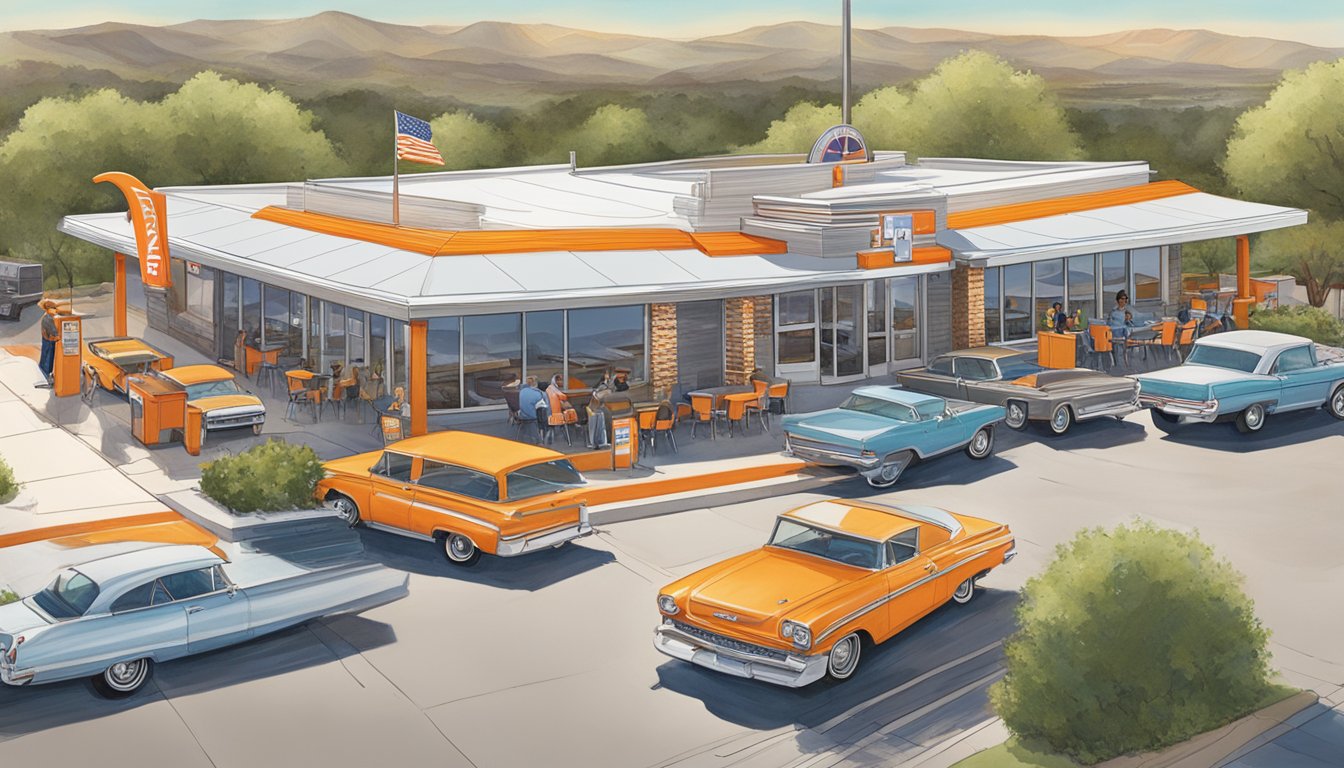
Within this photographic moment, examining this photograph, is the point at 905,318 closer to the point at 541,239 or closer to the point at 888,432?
the point at 541,239

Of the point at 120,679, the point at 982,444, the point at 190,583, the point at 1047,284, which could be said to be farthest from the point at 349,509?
the point at 1047,284

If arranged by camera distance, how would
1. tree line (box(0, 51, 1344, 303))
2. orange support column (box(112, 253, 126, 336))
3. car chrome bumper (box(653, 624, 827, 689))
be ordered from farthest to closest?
tree line (box(0, 51, 1344, 303)) → orange support column (box(112, 253, 126, 336)) → car chrome bumper (box(653, 624, 827, 689))

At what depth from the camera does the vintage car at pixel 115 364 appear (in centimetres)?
2919

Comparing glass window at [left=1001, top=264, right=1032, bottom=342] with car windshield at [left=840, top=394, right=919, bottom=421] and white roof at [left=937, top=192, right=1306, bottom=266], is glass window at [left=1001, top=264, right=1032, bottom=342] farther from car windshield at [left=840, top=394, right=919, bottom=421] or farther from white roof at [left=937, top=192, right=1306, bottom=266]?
car windshield at [left=840, top=394, right=919, bottom=421]

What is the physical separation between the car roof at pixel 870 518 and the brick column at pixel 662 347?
10.7m

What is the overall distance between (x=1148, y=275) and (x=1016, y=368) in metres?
10.5

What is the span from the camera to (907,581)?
16156 mm

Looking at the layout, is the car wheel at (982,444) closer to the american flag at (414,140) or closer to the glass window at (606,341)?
the glass window at (606,341)

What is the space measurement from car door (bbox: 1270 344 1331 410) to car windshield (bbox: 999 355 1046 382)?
4.17 meters

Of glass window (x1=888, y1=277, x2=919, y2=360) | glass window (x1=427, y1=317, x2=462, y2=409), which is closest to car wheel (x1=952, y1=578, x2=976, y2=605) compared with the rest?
glass window (x1=427, y1=317, x2=462, y2=409)

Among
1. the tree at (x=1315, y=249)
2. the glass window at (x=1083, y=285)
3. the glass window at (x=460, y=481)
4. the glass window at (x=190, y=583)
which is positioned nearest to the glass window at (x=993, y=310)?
the glass window at (x=1083, y=285)

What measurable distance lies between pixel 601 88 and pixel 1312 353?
371ft

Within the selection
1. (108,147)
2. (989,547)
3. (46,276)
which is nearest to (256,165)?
(108,147)

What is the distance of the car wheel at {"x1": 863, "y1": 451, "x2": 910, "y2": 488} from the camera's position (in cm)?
2309
